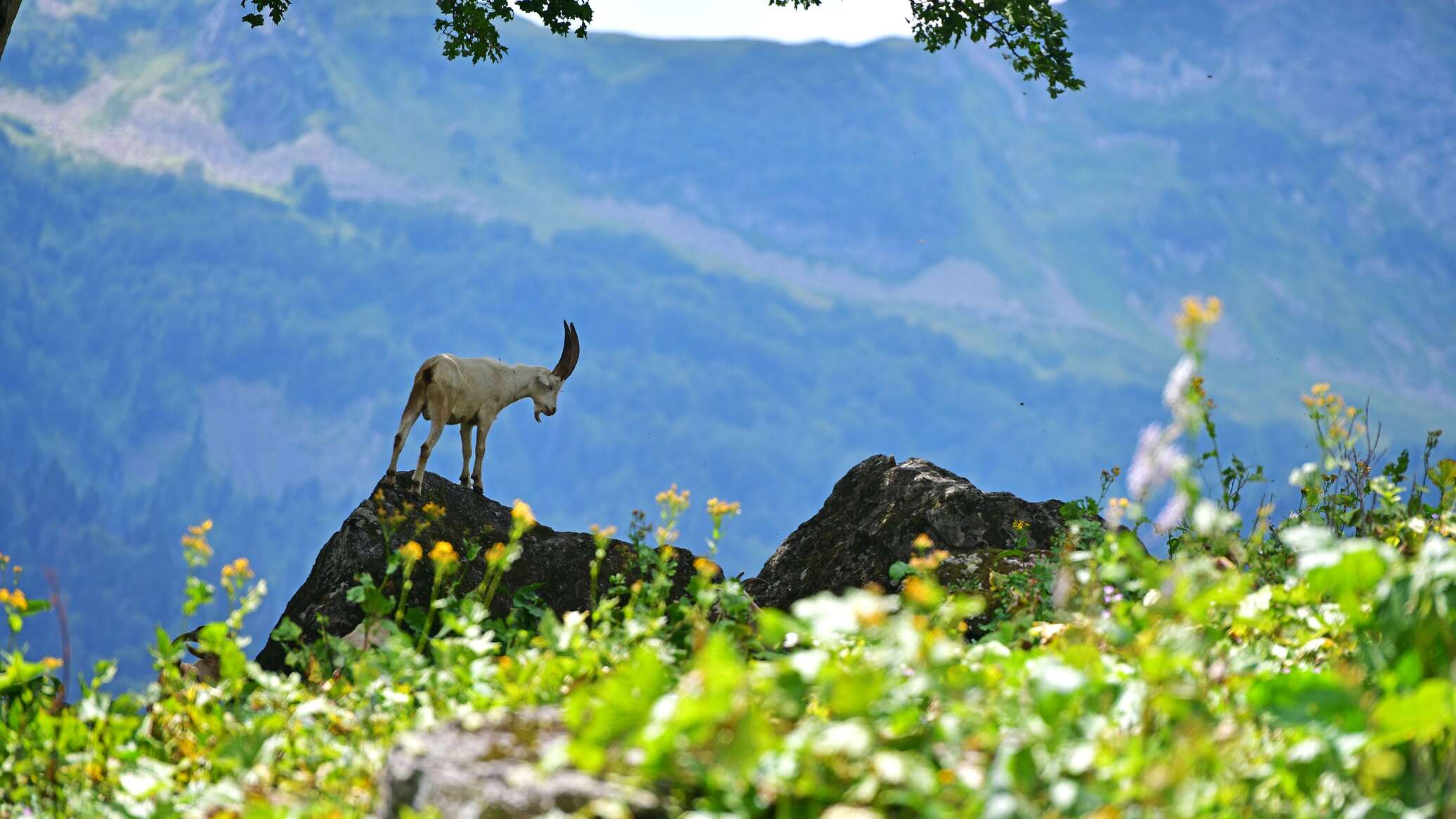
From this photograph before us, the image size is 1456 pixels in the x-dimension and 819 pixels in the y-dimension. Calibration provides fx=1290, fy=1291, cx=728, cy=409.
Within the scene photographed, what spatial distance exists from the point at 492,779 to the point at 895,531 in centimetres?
732

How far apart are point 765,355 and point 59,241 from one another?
303 feet

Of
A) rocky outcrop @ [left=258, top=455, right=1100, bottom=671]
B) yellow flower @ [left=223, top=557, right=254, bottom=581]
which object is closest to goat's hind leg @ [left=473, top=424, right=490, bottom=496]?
rocky outcrop @ [left=258, top=455, right=1100, bottom=671]

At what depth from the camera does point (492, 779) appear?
3.15m

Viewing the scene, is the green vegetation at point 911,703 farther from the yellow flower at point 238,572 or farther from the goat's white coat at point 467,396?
the goat's white coat at point 467,396

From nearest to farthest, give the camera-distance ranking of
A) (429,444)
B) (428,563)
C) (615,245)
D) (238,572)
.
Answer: (238,572) < (428,563) < (429,444) < (615,245)

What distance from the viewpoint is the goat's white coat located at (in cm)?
1112

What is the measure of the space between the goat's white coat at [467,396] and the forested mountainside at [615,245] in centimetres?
→ 14590

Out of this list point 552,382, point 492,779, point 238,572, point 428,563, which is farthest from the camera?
point 552,382

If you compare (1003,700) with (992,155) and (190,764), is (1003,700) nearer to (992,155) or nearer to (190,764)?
(190,764)

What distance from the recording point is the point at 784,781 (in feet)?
9.98

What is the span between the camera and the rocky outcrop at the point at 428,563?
9.18m

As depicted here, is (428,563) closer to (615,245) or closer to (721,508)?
(721,508)

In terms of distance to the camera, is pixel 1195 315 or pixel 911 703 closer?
pixel 1195 315

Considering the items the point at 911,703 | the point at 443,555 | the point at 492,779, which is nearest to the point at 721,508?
the point at 443,555
